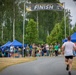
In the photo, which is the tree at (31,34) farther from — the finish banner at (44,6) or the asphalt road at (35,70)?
the asphalt road at (35,70)

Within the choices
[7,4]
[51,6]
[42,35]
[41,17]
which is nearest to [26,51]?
[51,6]

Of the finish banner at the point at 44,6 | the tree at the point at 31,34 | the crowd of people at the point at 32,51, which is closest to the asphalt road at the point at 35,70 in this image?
the crowd of people at the point at 32,51

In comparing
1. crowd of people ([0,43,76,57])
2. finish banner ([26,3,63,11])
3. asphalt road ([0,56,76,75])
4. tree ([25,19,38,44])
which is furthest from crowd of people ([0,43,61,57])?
tree ([25,19,38,44])

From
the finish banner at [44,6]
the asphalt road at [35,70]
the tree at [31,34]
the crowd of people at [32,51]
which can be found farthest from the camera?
the tree at [31,34]

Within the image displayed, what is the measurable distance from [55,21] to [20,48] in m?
39.6

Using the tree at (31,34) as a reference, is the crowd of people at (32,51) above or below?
below

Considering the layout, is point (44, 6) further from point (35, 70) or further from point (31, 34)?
point (35, 70)

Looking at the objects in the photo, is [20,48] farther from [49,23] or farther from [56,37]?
[49,23]

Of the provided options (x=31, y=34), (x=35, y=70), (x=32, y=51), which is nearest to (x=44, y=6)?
(x=32, y=51)

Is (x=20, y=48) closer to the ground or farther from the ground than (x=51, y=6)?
closer to the ground

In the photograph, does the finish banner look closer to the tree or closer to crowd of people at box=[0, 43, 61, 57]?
crowd of people at box=[0, 43, 61, 57]

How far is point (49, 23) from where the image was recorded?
87.2 meters

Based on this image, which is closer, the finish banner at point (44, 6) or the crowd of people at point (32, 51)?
the crowd of people at point (32, 51)

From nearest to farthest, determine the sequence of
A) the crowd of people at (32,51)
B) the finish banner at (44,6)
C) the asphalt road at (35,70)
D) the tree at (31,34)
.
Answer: the asphalt road at (35,70)
the crowd of people at (32,51)
the finish banner at (44,6)
the tree at (31,34)
